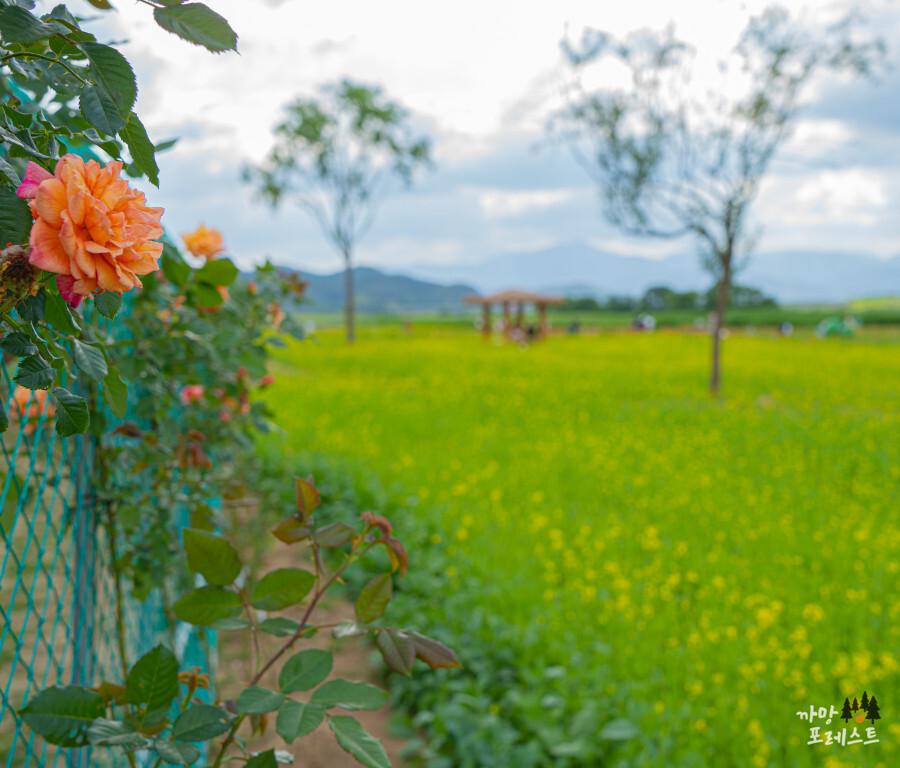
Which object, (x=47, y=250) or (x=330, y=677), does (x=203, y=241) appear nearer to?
(x=47, y=250)

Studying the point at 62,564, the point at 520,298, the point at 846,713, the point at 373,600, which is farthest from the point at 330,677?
the point at 520,298

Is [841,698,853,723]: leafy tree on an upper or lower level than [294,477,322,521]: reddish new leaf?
lower

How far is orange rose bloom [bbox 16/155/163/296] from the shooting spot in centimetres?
60

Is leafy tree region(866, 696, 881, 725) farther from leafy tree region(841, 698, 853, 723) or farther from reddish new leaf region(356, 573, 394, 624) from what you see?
reddish new leaf region(356, 573, 394, 624)

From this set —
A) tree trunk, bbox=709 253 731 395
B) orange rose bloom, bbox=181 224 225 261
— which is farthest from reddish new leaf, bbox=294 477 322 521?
tree trunk, bbox=709 253 731 395

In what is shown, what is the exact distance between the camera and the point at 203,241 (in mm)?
2188

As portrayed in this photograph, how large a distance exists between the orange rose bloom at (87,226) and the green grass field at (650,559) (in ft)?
7.53

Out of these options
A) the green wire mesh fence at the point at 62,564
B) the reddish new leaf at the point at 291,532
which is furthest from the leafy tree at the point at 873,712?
the green wire mesh fence at the point at 62,564

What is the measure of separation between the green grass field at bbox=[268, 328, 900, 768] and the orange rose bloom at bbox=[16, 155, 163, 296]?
90.3 inches

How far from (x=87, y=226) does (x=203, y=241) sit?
1.66m

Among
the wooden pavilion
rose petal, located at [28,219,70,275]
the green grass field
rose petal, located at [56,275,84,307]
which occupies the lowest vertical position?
the green grass field

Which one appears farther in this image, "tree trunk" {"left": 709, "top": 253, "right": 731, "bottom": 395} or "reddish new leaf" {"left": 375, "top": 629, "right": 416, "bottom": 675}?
"tree trunk" {"left": 709, "top": 253, "right": 731, "bottom": 395}

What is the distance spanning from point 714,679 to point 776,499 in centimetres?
324

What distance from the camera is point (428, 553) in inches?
174
